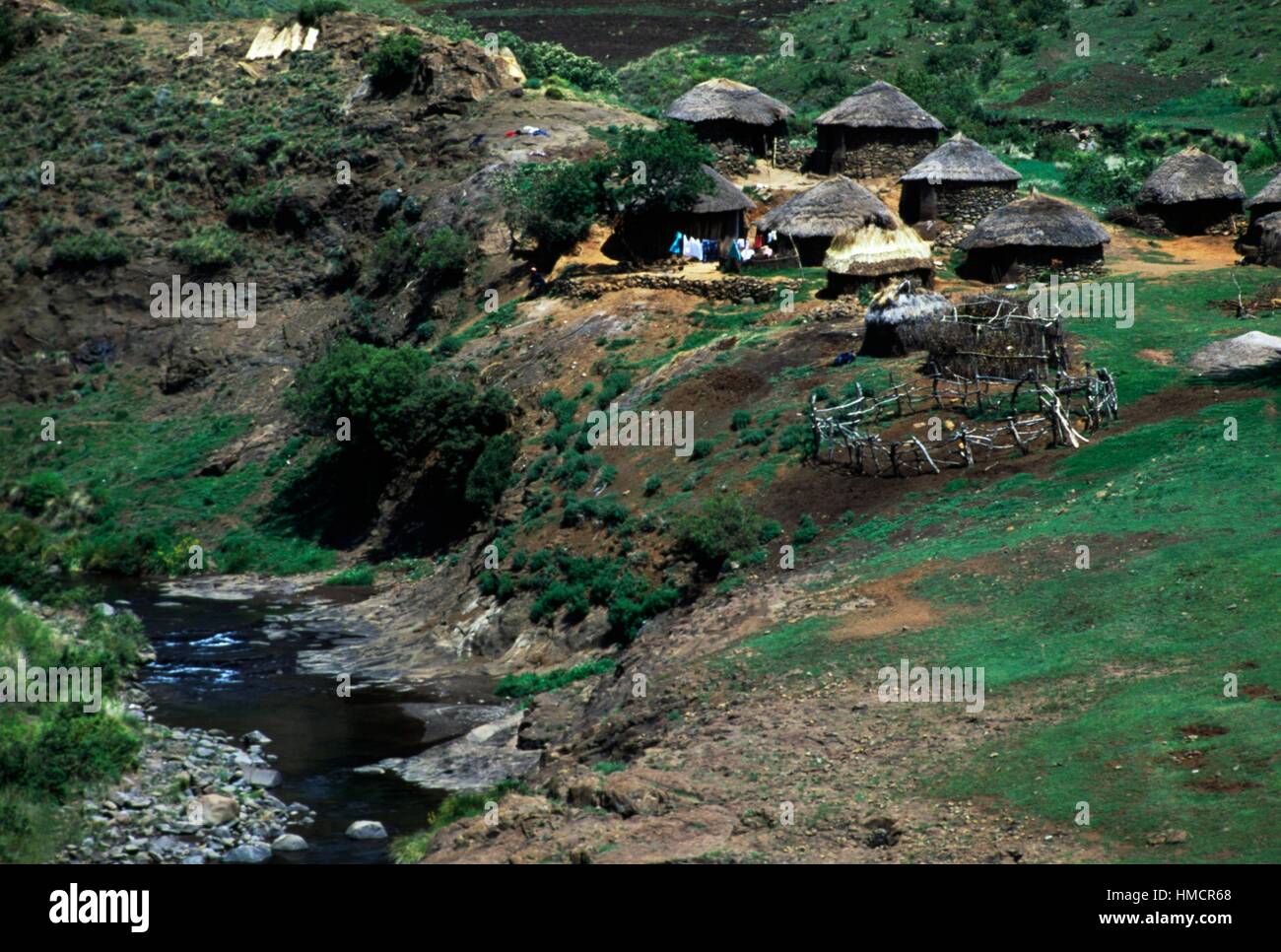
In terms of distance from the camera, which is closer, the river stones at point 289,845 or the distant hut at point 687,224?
the river stones at point 289,845

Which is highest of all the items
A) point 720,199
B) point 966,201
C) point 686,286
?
point 966,201

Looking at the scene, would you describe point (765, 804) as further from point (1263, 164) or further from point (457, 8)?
point (457, 8)

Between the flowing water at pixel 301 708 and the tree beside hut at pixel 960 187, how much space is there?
22895 mm

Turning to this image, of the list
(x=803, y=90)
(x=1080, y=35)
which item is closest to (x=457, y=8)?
(x=803, y=90)

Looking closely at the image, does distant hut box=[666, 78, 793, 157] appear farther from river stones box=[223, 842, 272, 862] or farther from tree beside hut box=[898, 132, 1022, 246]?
river stones box=[223, 842, 272, 862]

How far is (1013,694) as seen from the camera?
2888cm

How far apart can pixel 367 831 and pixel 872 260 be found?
25717 mm

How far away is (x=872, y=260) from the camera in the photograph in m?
51.2

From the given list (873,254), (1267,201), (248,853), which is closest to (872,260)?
(873,254)

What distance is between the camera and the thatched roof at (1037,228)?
2127 inches

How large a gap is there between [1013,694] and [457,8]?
90.2 metres

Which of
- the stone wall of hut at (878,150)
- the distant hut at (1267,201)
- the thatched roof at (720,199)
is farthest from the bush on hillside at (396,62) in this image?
the distant hut at (1267,201)

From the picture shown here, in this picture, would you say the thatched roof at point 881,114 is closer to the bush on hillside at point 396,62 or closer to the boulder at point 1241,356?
the bush on hillside at point 396,62

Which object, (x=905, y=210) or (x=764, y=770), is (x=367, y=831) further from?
(x=905, y=210)
